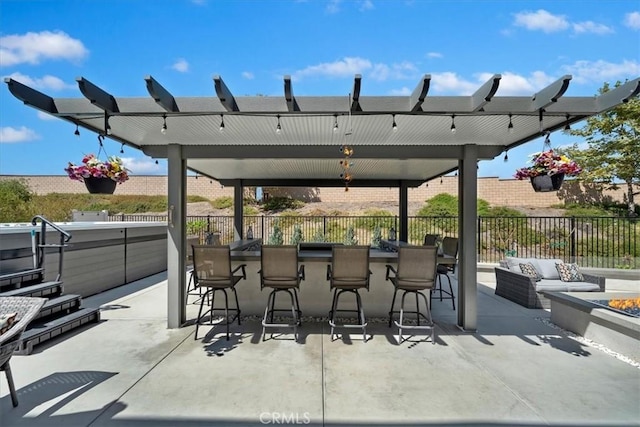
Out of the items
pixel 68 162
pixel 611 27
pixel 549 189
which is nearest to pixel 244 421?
pixel 68 162

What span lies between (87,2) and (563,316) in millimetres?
7860

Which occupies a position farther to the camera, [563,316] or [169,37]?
[169,37]

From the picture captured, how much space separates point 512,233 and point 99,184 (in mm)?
11816

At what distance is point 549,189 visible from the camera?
3.64 meters

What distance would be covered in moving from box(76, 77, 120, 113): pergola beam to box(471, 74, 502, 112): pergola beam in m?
3.25

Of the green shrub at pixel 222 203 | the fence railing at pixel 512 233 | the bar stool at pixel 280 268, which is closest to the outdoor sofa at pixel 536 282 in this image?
the fence railing at pixel 512 233

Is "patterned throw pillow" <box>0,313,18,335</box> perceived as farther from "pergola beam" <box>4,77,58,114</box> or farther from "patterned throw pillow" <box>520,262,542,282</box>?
"patterned throw pillow" <box>520,262,542,282</box>

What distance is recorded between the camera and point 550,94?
278 centimetres

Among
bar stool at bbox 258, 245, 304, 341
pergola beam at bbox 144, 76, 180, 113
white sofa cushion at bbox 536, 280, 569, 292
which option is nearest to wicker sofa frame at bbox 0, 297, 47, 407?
pergola beam at bbox 144, 76, 180, 113

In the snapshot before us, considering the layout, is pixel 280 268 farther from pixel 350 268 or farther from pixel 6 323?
pixel 6 323

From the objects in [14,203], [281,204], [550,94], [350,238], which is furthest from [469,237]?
[14,203]

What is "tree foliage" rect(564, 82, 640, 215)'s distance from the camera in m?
11.9

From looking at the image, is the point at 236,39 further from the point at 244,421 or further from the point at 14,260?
the point at 244,421

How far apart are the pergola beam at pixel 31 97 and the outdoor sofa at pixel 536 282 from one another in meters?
6.53
